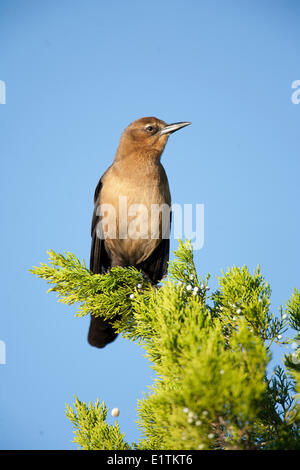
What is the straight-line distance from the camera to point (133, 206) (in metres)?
3.43

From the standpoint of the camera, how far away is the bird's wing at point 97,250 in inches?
147

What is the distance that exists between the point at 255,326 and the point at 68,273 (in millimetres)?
1081

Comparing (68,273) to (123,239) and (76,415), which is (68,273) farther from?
(123,239)

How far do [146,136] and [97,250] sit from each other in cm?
125

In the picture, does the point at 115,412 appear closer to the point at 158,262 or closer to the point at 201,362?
the point at 201,362

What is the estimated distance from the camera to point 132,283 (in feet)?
7.93

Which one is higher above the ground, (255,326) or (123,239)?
(123,239)

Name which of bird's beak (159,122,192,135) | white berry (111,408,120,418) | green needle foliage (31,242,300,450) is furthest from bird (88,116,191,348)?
white berry (111,408,120,418)

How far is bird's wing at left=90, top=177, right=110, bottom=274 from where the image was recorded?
3.73 m

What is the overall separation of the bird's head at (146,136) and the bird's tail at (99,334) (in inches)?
65.4

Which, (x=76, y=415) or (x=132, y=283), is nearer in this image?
(x=76, y=415)

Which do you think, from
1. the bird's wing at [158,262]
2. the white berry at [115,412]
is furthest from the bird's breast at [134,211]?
the white berry at [115,412]

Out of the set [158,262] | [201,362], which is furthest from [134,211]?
[201,362]

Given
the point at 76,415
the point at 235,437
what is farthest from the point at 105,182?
the point at 235,437
